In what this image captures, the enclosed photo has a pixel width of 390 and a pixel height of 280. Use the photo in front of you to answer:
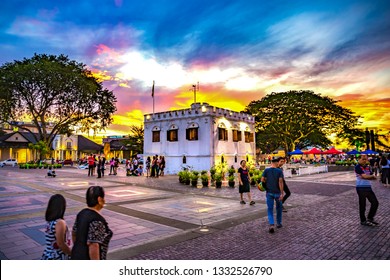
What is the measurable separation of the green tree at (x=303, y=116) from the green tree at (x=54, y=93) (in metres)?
25.5

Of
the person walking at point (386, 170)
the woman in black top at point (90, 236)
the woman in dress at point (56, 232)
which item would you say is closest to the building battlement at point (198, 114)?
the person walking at point (386, 170)

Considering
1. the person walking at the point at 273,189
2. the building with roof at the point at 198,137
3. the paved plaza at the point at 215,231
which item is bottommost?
the paved plaza at the point at 215,231

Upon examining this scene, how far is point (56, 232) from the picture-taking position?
2713mm

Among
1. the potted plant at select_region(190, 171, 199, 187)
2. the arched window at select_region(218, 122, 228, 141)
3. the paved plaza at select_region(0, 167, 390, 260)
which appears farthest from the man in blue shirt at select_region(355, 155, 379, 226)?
the arched window at select_region(218, 122, 228, 141)

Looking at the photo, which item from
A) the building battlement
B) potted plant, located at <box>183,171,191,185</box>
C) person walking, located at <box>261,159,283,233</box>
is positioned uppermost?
the building battlement

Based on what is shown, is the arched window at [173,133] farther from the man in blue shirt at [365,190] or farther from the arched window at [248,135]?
the man in blue shirt at [365,190]

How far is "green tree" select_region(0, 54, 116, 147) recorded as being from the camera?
31.6 meters

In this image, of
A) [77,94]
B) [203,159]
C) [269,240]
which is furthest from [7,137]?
[269,240]

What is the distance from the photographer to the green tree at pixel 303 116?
3994 centimetres

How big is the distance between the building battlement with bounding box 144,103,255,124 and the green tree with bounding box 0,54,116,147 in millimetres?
11588

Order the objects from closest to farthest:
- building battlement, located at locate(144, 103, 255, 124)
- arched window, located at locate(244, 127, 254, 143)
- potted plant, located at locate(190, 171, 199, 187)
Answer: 1. potted plant, located at locate(190, 171, 199, 187)
2. building battlement, located at locate(144, 103, 255, 124)
3. arched window, located at locate(244, 127, 254, 143)

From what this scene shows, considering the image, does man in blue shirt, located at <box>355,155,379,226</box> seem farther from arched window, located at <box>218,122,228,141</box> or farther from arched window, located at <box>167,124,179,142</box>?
arched window, located at <box>167,124,179,142</box>

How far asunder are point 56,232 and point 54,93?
3667 cm
